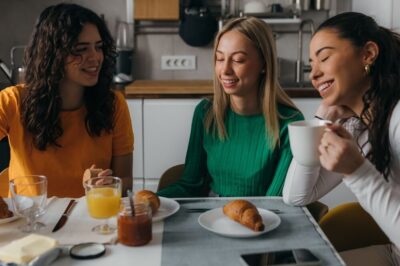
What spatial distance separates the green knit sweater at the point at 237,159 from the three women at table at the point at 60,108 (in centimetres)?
23

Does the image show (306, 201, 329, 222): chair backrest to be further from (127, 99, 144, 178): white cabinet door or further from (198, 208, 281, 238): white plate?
(127, 99, 144, 178): white cabinet door

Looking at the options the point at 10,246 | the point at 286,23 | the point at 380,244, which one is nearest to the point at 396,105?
the point at 380,244

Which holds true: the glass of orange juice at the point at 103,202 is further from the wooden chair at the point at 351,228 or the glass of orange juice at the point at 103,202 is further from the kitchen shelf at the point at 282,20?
the kitchen shelf at the point at 282,20

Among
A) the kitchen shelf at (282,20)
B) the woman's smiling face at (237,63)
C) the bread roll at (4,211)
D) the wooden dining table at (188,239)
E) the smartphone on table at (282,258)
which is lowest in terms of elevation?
the wooden dining table at (188,239)

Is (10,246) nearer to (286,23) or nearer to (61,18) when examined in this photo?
(61,18)

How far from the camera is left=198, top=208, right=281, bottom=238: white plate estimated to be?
1117 millimetres

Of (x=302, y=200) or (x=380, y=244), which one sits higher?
(x=302, y=200)

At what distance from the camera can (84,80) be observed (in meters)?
1.63

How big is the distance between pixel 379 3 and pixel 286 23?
0.61 m

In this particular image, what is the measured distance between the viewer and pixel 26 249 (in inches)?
38.7

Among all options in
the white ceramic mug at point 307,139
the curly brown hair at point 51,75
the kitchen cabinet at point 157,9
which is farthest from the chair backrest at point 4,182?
the kitchen cabinet at point 157,9

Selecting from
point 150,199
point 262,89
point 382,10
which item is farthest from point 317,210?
point 382,10

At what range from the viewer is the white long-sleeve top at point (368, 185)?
1.07m

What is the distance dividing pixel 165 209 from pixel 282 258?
0.38m
